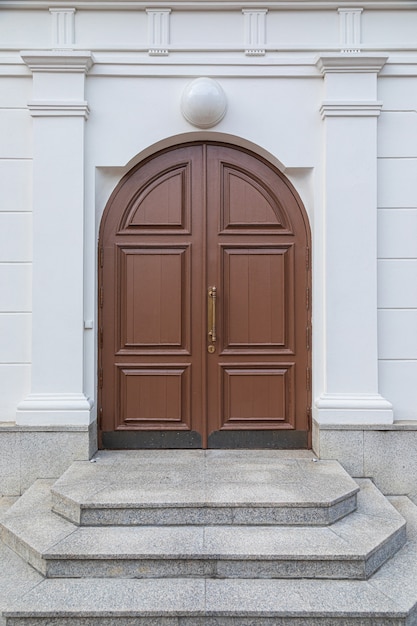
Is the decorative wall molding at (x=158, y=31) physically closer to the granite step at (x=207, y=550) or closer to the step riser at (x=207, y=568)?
the granite step at (x=207, y=550)

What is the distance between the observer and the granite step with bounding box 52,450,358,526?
140 inches

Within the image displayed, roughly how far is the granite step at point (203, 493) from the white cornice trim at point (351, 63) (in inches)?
153

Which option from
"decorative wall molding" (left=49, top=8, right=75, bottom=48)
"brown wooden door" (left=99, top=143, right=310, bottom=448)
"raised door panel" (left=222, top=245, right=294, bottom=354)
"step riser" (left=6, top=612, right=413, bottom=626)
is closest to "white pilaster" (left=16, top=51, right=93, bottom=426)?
"decorative wall molding" (left=49, top=8, right=75, bottom=48)

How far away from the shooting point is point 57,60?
4.55 m

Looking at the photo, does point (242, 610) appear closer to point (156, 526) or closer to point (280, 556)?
point (280, 556)

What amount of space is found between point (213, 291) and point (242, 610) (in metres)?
2.84

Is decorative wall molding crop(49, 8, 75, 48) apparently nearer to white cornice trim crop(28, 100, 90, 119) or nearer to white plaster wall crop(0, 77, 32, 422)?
white plaster wall crop(0, 77, 32, 422)

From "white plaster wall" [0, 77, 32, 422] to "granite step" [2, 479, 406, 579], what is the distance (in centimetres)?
155

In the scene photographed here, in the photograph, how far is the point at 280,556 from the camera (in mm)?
3186

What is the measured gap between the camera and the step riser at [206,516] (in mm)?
3561

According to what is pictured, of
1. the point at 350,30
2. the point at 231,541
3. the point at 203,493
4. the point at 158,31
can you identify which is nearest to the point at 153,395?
the point at 203,493

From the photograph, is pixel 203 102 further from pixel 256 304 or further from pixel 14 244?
pixel 14 244

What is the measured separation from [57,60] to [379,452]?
498 centimetres

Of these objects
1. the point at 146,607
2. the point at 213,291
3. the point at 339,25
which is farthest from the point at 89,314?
the point at 339,25
